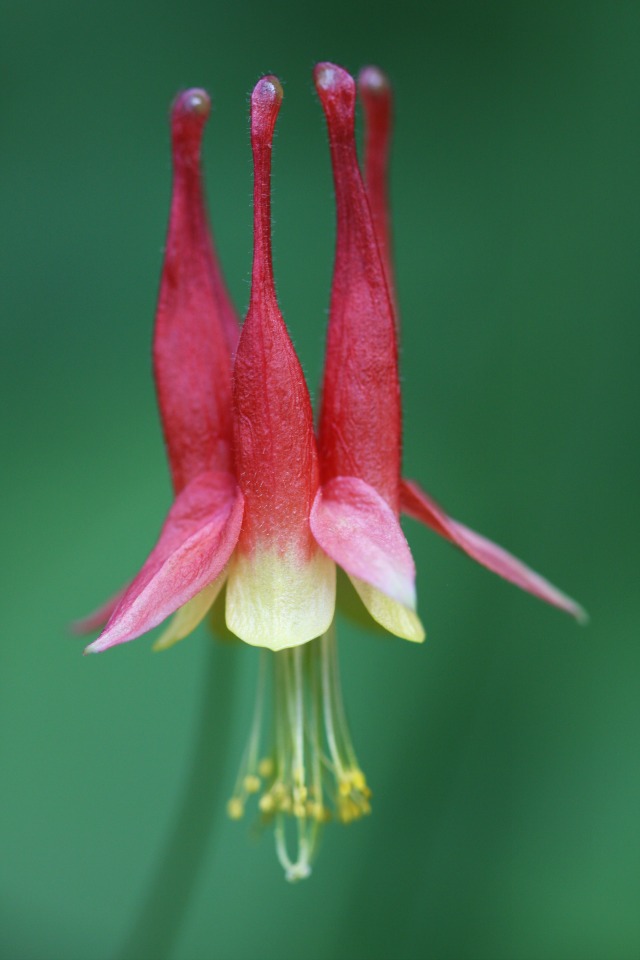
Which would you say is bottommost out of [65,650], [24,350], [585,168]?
[65,650]

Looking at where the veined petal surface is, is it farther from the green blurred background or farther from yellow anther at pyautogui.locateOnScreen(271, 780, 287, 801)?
the green blurred background

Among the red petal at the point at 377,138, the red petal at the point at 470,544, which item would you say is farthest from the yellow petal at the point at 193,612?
the red petal at the point at 377,138

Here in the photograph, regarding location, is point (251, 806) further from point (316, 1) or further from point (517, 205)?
point (316, 1)

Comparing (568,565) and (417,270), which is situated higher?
(417,270)

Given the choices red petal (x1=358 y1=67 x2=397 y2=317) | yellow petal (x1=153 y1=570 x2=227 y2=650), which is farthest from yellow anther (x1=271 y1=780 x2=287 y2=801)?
red petal (x1=358 y1=67 x2=397 y2=317)

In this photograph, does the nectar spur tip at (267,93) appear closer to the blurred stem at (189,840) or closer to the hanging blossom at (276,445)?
the hanging blossom at (276,445)

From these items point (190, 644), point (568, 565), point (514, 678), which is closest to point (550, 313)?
point (568, 565)

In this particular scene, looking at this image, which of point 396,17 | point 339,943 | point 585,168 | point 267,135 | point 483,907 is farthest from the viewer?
point 396,17
